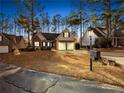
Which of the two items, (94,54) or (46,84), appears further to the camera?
(94,54)

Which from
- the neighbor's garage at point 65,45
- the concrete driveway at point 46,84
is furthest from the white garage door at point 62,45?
the concrete driveway at point 46,84

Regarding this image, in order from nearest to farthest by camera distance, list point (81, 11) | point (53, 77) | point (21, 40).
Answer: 1. point (53, 77)
2. point (81, 11)
3. point (21, 40)

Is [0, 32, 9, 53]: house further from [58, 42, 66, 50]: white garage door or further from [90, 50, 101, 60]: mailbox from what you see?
[90, 50, 101, 60]: mailbox

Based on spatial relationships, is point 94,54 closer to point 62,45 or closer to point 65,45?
point 65,45


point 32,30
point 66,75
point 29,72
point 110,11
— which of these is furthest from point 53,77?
point 32,30

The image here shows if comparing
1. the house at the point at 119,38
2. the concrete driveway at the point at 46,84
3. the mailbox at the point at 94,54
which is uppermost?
A: the house at the point at 119,38

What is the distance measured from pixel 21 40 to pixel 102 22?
27.5m

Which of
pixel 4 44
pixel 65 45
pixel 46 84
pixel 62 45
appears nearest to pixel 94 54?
pixel 46 84

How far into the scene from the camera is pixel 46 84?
43.8 feet

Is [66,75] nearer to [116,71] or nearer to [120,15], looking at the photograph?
[116,71]

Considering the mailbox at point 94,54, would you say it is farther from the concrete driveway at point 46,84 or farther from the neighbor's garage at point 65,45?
the neighbor's garage at point 65,45

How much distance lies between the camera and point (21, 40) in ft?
189

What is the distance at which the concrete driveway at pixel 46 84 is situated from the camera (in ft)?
38.1

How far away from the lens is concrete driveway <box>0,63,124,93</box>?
11.6 m
